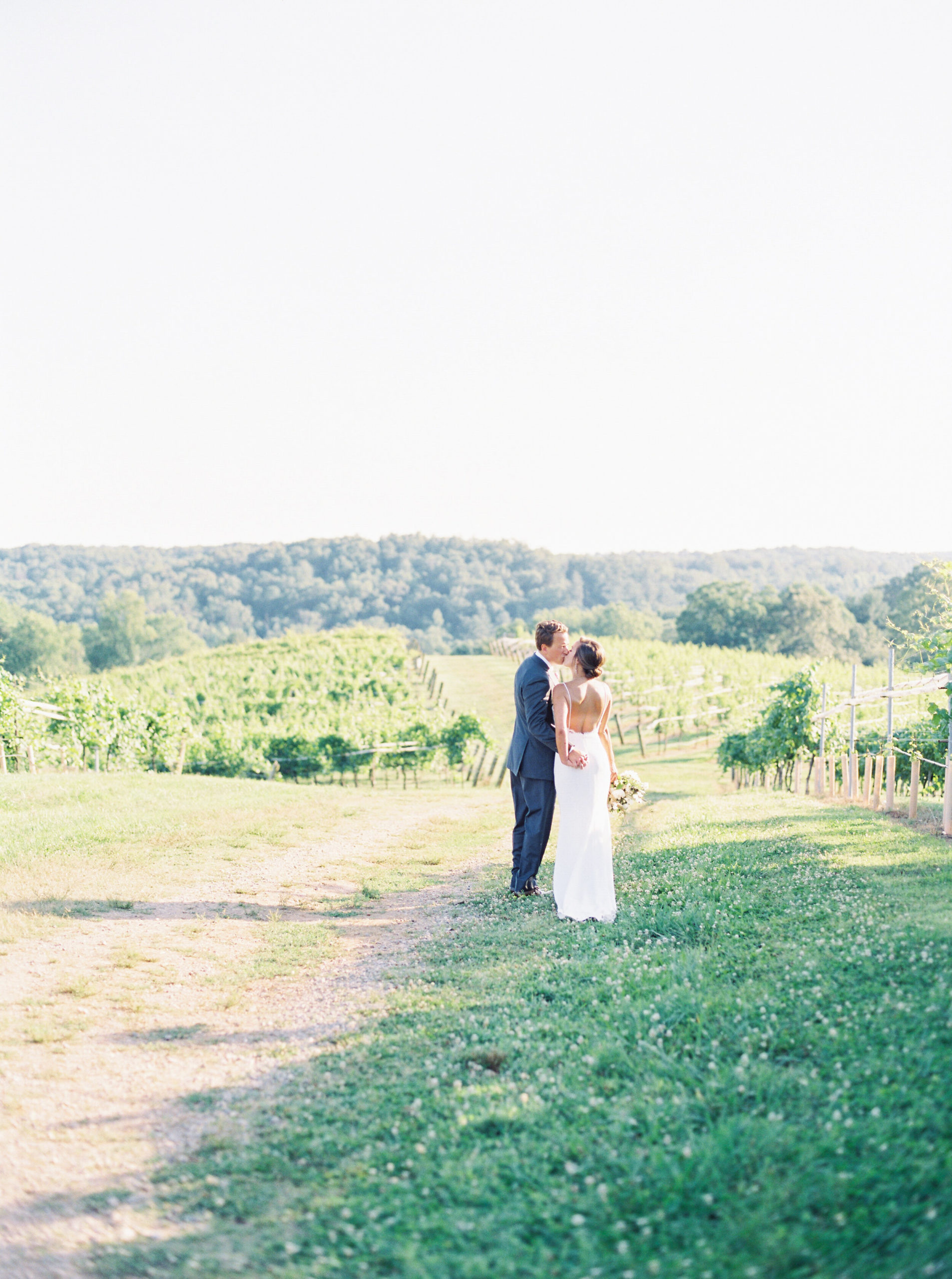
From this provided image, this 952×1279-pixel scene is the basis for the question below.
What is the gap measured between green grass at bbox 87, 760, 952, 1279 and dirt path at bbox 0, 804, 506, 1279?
23 centimetres

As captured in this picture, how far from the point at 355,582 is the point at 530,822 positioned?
3047 inches

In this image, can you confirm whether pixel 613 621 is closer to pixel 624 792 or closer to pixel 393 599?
pixel 393 599

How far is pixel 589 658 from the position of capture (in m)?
6.60

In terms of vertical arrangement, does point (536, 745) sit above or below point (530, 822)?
above

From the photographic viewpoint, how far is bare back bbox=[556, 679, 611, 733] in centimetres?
659

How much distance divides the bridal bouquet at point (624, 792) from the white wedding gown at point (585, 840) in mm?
1236

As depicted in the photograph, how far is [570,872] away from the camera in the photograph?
21.6ft

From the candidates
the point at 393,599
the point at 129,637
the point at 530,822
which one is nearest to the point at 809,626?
the point at 393,599

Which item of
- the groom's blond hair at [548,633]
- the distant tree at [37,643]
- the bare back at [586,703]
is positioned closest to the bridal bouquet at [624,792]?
the bare back at [586,703]

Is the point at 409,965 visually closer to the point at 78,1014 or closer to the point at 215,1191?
the point at 78,1014

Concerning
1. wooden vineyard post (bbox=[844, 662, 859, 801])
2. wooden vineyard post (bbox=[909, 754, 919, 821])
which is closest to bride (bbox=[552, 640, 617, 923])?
wooden vineyard post (bbox=[909, 754, 919, 821])

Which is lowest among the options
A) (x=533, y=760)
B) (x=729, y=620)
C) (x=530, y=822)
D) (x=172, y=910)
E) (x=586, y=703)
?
(x=172, y=910)

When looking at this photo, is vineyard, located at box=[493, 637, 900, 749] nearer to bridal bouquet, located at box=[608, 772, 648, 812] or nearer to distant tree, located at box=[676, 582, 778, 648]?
bridal bouquet, located at box=[608, 772, 648, 812]

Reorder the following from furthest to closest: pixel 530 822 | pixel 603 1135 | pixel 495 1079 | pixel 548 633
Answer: pixel 530 822 < pixel 548 633 < pixel 495 1079 < pixel 603 1135
